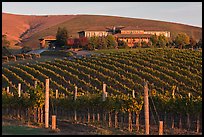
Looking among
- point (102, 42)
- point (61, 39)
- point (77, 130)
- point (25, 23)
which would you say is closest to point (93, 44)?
point (102, 42)

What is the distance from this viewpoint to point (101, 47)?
68750mm

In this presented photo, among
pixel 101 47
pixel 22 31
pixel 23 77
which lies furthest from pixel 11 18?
pixel 23 77

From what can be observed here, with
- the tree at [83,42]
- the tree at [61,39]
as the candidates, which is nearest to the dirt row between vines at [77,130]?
the tree at [83,42]

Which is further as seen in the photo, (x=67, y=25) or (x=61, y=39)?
(x=67, y=25)

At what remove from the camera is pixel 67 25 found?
154 m

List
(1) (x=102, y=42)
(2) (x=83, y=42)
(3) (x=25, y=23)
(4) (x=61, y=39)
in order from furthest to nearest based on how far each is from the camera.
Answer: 1. (3) (x=25, y=23)
2. (4) (x=61, y=39)
3. (2) (x=83, y=42)
4. (1) (x=102, y=42)

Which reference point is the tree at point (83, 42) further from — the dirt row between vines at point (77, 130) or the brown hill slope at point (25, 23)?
the brown hill slope at point (25, 23)

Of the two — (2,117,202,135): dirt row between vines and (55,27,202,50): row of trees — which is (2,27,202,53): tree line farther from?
(2,117,202,135): dirt row between vines

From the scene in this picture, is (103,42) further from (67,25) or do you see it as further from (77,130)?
(67,25)

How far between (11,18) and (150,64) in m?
139

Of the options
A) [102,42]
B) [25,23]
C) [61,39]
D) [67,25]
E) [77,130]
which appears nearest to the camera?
[77,130]

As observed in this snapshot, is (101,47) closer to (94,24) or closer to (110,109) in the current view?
(110,109)

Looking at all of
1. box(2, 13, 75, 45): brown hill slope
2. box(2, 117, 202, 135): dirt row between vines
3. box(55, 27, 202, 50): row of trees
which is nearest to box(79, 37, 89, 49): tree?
box(55, 27, 202, 50): row of trees

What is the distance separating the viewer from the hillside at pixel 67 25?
467 ft
